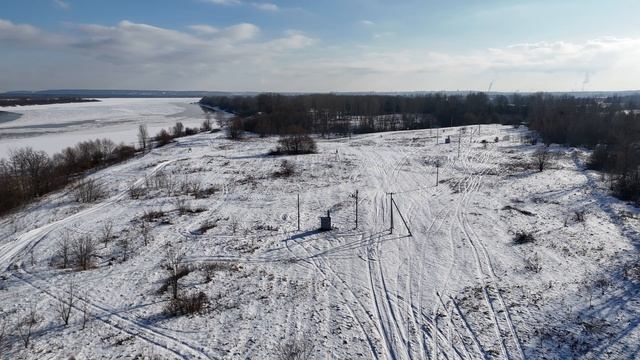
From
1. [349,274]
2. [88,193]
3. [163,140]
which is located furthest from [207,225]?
[163,140]

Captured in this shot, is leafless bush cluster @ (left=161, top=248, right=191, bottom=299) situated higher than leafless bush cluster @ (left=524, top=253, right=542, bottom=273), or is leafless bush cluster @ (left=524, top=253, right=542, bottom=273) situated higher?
leafless bush cluster @ (left=524, top=253, right=542, bottom=273)

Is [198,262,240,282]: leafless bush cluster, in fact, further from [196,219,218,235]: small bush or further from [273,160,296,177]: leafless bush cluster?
[273,160,296,177]: leafless bush cluster

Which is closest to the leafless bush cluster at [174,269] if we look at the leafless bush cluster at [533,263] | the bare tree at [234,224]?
the bare tree at [234,224]

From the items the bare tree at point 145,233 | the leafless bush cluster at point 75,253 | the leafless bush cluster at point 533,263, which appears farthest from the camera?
the bare tree at point 145,233

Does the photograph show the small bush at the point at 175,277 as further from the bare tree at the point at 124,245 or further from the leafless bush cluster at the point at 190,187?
the leafless bush cluster at the point at 190,187

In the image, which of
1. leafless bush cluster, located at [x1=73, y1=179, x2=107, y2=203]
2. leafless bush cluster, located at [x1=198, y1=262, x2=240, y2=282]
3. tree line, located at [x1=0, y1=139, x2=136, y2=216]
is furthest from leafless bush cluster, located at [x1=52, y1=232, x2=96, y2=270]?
tree line, located at [x1=0, y1=139, x2=136, y2=216]

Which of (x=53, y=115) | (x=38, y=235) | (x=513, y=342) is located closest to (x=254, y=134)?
(x=38, y=235)
